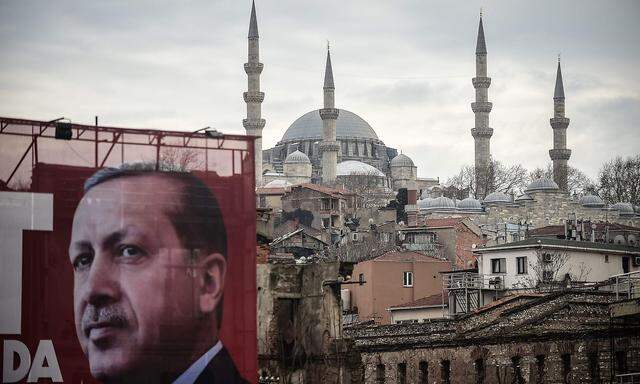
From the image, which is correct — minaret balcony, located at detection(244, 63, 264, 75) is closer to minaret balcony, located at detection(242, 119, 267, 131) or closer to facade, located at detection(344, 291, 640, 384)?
minaret balcony, located at detection(242, 119, 267, 131)

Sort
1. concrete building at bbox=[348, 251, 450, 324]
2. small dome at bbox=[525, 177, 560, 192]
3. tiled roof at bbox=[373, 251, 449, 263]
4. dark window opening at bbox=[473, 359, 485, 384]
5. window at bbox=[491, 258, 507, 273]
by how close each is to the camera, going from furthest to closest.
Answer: small dome at bbox=[525, 177, 560, 192] → tiled roof at bbox=[373, 251, 449, 263] → concrete building at bbox=[348, 251, 450, 324] → window at bbox=[491, 258, 507, 273] → dark window opening at bbox=[473, 359, 485, 384]

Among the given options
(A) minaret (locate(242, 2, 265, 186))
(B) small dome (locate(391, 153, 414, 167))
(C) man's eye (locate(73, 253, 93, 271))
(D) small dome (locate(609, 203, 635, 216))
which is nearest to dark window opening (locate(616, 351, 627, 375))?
(C) man's eye (locate(73, 253, 93, 271))

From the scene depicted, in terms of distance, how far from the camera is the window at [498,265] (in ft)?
139

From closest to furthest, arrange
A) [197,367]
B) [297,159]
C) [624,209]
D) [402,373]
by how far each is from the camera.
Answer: [197,367], [402,373], [624,209], [297,159]

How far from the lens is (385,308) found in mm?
44312

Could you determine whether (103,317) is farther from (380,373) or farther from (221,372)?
(380,373)

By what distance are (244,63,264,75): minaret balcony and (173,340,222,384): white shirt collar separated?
74.2 meters

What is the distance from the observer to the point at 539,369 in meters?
31.3

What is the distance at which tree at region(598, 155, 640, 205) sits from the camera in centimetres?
8806

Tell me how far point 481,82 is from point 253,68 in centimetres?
1229

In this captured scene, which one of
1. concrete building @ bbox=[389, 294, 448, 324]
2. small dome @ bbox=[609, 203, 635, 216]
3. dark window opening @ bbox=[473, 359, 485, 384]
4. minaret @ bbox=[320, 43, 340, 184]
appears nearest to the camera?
dark window opening @ bbox=[473, 359, 485, 384]

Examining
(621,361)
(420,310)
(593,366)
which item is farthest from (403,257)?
(621,361)

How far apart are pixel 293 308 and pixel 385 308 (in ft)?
60.7

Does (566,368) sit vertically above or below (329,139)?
below
